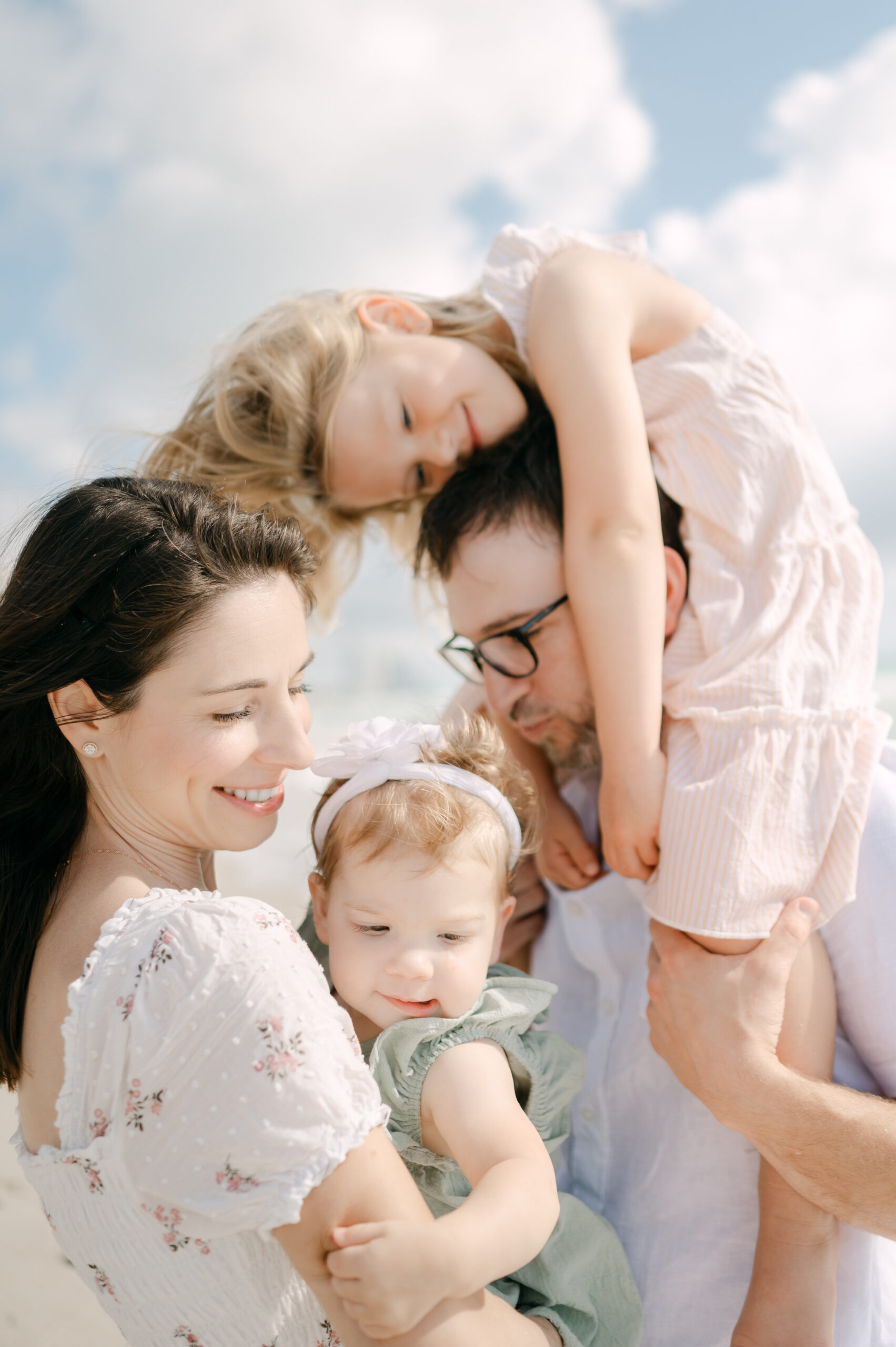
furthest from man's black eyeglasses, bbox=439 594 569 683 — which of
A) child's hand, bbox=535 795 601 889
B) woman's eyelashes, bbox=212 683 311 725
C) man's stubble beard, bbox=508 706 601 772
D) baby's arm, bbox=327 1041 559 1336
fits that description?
baby's arm, bbox=327 1041 559 1336

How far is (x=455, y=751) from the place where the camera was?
2408 mm

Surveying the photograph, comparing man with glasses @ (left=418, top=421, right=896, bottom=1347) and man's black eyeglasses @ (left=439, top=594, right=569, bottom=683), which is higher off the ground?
man's black eyeglasses @ (left=439, top=594, right=569, bottom=683)

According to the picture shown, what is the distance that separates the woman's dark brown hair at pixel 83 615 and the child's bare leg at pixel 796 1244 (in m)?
1.58

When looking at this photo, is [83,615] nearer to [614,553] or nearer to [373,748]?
[373,748]

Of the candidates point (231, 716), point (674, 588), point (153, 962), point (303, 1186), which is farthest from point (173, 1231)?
point (674, 588)

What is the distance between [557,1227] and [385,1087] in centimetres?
69

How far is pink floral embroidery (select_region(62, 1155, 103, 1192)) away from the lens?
159 cm

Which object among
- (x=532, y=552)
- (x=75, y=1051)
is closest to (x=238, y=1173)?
(x=75, y=1051)

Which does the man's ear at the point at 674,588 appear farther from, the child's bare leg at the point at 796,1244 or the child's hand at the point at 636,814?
the child's bare leg at the point at 796,1244

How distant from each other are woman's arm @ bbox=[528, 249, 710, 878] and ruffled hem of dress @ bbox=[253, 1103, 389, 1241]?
1.30 metres

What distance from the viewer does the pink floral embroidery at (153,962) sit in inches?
61.4

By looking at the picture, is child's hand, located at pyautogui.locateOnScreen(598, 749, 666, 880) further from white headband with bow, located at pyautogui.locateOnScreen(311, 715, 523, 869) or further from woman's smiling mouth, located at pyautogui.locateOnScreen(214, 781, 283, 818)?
woman's smiling mouth, located at pyautogui.locateOnScreen(214, 781, 283, 818)

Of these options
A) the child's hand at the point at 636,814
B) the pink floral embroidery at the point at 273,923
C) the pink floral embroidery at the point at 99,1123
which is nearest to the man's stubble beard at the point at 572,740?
the child's hand at the point at 636,814

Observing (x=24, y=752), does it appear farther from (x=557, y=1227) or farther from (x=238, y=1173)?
(x=557, y=1227)
